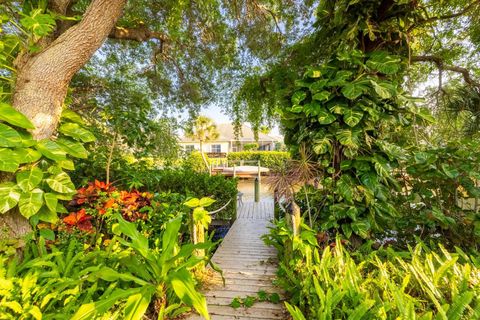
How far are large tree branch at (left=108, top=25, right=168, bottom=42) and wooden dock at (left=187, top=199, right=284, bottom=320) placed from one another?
4541mm

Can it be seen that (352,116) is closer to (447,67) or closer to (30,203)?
(447,67)

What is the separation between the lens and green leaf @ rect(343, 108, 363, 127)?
8.82ft

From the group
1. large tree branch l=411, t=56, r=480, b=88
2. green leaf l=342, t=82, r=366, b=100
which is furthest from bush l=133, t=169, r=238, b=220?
large tree branch l=411, t=56, r=480, b=88

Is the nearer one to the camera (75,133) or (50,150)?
(50,150)

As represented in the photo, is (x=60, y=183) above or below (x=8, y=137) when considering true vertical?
below

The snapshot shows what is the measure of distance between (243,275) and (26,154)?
2.81 meters

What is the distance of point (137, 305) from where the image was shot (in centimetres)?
163

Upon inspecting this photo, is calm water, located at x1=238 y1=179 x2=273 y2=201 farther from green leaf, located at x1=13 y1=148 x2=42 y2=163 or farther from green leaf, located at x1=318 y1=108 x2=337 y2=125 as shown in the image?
green leaf, located at x1=13 y1=148 x2=42 y2=163

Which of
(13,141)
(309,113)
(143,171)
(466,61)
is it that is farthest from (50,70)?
(466,61)

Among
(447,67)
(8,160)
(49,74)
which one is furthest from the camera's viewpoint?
(447,67)

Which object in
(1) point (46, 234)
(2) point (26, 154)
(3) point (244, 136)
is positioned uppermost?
(3) point (244, 136)

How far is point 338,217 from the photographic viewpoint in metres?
2.96

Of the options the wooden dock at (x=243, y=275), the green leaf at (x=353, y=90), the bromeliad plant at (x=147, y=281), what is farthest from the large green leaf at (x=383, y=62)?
the wooden dock at (x=243, y=275)

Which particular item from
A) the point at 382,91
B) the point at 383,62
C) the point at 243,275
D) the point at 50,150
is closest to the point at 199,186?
the point at 243,275
